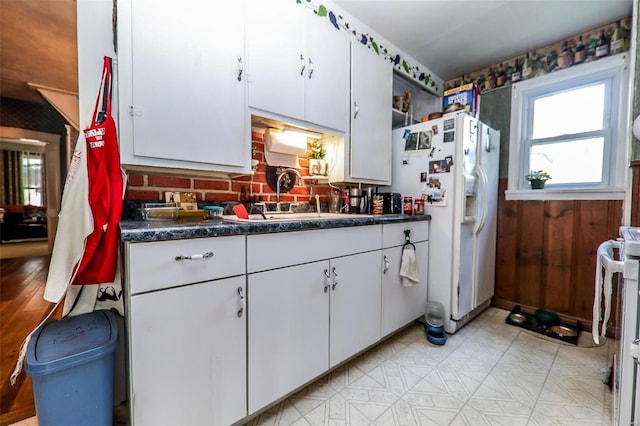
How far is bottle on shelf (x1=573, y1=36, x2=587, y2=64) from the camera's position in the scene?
2178 millimetres

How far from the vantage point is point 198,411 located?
1022mm

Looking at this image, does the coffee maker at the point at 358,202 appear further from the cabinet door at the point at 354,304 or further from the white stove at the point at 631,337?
the white stove at the point at 631,337

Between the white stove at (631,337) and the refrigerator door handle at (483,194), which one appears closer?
the white stove at (631,337)

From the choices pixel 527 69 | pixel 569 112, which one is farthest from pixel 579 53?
pixel 569 112

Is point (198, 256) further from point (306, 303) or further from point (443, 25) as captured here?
point (443, 25)

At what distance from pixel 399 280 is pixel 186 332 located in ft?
4.59

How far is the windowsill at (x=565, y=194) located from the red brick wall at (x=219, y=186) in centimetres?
180

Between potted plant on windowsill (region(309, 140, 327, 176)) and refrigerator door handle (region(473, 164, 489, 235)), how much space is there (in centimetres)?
124

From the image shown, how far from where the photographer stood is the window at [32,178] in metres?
6.43

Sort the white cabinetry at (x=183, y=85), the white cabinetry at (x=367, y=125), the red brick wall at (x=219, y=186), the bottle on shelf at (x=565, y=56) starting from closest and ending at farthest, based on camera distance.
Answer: the white cabinetry at (x=183, y=85)
the red brick wall at (x=219, y=186)
the white cabinetry at (x=367, y=125)
the bottle on shelf at (x=565, y=56)

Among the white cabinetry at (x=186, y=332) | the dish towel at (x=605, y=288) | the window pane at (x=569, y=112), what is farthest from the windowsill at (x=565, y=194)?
the white cabinetry at (x=186, y=332)

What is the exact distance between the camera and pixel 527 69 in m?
2.44

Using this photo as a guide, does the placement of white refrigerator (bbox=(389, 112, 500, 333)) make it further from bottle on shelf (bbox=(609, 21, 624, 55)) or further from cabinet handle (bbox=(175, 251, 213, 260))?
cabinet handle (bbox=(175, 251, 213, 260))

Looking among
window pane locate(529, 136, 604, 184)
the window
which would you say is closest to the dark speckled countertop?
window pane locate(529, 136, 604, 184)
